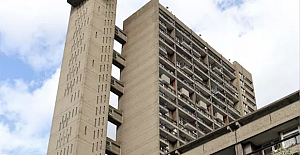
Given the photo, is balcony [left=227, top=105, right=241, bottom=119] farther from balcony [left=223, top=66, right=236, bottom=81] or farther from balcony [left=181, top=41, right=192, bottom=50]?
balcony [left=181, top=41, right=192, bottom=50]

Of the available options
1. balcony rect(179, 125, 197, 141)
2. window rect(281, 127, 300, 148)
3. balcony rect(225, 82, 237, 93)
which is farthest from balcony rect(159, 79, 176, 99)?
window rect(281, 127, 300, 148)

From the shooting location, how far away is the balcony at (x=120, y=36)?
79713 mm

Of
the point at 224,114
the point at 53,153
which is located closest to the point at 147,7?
the point at 224,114

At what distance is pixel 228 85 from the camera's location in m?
90.6

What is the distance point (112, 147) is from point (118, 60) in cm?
1622

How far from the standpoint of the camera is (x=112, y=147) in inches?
2628

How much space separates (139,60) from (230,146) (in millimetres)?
48479

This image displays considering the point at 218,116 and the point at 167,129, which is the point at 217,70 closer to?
the point at 218,116

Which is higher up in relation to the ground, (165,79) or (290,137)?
(165,79)

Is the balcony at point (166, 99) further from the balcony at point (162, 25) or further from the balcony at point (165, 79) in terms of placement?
the balcony at point (162, 25)

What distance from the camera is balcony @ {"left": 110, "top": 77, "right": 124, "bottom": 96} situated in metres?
72.8

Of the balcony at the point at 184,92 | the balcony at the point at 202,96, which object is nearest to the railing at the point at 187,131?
the balcony at the point at 184,92

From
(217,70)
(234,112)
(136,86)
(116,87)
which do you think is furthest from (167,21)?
(234,112)

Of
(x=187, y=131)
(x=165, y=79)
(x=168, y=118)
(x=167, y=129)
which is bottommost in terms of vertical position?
(x=167, y=129)
